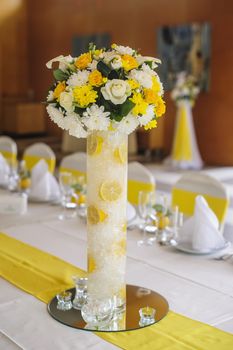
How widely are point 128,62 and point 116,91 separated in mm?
122

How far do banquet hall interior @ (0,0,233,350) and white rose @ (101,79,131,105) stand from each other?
42mm

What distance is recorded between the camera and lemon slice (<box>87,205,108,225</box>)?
2.02m

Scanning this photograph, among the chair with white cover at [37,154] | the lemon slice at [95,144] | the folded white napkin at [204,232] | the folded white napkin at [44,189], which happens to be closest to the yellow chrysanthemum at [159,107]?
the lemon slice at [95,144]

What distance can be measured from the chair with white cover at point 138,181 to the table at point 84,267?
2.70 ft

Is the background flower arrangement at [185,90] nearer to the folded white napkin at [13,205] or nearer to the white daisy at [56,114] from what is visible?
the folded white napkin at [13,205]

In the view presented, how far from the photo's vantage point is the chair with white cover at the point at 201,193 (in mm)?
3465

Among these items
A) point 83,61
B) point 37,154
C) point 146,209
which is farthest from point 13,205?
point 37,154

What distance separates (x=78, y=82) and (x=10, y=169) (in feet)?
9.29

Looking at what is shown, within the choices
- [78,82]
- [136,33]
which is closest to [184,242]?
[78,82]

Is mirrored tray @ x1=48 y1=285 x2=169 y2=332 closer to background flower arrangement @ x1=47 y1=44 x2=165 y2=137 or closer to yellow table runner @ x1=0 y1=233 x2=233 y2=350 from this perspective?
yellow table runner @ x1=0 y1=233 x2=233 y2=350

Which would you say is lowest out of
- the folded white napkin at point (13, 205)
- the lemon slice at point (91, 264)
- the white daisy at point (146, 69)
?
the folded white napkin at point (13, 205)

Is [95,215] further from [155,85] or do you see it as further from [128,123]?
[155,85]

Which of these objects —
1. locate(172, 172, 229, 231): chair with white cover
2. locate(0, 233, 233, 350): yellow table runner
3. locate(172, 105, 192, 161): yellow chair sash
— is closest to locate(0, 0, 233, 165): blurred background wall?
locate(172, 105, 192, 161): yellow chair sash

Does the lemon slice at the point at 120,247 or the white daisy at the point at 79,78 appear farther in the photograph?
the lemon slice at the point at 120,247
